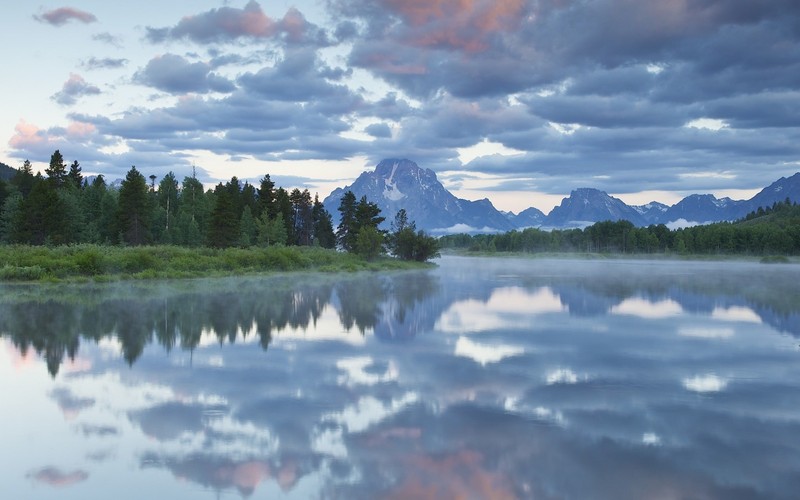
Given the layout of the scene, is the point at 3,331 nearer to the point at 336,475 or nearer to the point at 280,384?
the point at 280,384

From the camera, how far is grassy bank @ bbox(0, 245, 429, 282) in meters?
45.6

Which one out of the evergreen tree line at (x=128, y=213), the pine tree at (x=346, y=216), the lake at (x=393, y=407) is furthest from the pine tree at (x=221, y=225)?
the lake at (x=393, y=407)

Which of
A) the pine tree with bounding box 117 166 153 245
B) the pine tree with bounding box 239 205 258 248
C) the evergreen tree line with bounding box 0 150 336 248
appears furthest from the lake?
the pine tree with bounding box 239 205 258 248

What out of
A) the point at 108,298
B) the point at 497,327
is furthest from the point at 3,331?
the point at 497,327

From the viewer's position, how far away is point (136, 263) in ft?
169

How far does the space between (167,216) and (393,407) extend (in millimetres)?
84111

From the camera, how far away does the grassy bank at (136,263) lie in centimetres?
4559

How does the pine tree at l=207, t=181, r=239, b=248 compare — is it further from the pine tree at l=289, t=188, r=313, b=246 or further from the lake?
the lake

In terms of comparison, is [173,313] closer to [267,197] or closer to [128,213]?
[128,213]

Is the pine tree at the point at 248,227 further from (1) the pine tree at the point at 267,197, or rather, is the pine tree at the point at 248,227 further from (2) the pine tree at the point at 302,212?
(2) the pine tree at the point at 302,212

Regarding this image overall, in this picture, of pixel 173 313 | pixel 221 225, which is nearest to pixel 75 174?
pixel 221 225

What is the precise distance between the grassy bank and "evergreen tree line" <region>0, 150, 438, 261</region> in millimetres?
10790

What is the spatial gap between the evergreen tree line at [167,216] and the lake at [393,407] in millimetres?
44579

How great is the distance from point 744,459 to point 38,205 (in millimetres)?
70661
